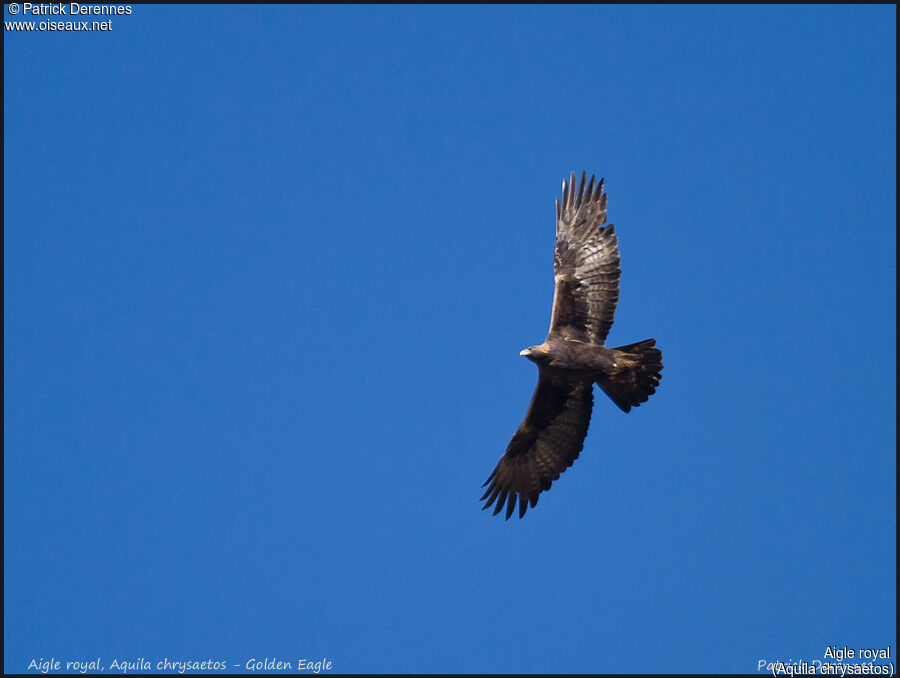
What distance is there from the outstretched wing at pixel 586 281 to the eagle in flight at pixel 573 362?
0.01 m

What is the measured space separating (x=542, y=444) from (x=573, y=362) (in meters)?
1.63

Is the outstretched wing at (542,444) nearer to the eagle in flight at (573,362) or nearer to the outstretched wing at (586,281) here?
the eagle in flight at (573,362)

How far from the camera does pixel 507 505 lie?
54.6 ft

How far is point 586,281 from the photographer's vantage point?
15617mm

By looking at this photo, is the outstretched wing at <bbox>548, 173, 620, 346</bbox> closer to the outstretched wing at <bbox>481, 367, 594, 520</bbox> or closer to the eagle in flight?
the eagle in flight

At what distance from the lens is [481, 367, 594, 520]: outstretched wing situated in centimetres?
1598

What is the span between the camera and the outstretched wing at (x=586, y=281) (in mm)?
15531

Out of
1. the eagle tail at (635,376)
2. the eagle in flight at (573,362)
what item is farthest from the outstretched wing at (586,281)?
the eagle tail at (635,376)

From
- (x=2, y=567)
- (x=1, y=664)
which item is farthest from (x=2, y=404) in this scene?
(x=1, y=664)

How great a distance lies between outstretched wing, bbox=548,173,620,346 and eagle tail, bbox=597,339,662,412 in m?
0.55

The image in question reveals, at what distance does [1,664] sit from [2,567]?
2977 mm

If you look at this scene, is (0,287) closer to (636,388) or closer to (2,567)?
(2,567)

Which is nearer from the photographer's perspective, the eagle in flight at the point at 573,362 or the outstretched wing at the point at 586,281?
the eagle in flight at the point at 573,362

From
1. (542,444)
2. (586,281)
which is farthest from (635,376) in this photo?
(542,444)
